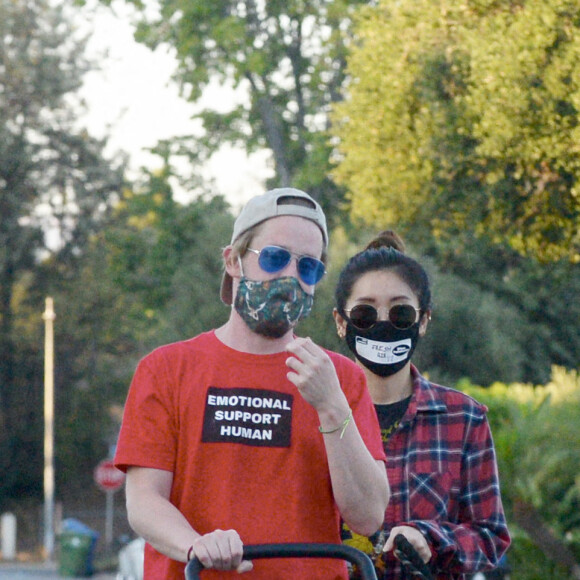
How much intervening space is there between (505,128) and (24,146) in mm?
34204

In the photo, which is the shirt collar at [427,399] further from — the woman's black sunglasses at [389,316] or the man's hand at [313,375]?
the man's hand at [313,375]

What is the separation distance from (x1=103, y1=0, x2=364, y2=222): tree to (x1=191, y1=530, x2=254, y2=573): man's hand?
2417 centimetres

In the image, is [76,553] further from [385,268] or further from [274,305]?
[274,305]

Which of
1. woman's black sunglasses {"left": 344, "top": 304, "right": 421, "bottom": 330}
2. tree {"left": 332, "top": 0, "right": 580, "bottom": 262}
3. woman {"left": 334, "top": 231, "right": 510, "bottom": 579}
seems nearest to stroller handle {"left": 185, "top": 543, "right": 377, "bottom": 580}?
woman {"left": 334, "top": 231, "right": 510, "bottom": 579}

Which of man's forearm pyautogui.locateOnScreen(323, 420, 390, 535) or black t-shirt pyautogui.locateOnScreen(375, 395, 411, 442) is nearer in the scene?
man's forearm pyautogui.locateOnScreen(323, 420, 390, 535)

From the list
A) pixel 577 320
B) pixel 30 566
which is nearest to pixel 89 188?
pixel 30 566

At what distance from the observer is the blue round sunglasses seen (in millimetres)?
2969

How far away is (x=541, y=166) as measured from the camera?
14039 millimetres

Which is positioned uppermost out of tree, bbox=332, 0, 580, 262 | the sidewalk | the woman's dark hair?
tree, bbox=332, 0, 580, 262

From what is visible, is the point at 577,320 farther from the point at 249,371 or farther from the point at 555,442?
the point at 249,371

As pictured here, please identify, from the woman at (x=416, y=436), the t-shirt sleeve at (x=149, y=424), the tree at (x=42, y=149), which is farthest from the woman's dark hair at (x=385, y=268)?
the tree at (x=42, y=149)

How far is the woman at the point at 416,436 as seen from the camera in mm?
3582

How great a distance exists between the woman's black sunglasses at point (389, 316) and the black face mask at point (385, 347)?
1 cm

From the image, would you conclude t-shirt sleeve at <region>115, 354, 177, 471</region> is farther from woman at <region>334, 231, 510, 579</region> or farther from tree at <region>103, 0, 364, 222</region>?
tree at <region>103, 0, 364, 222</region>
